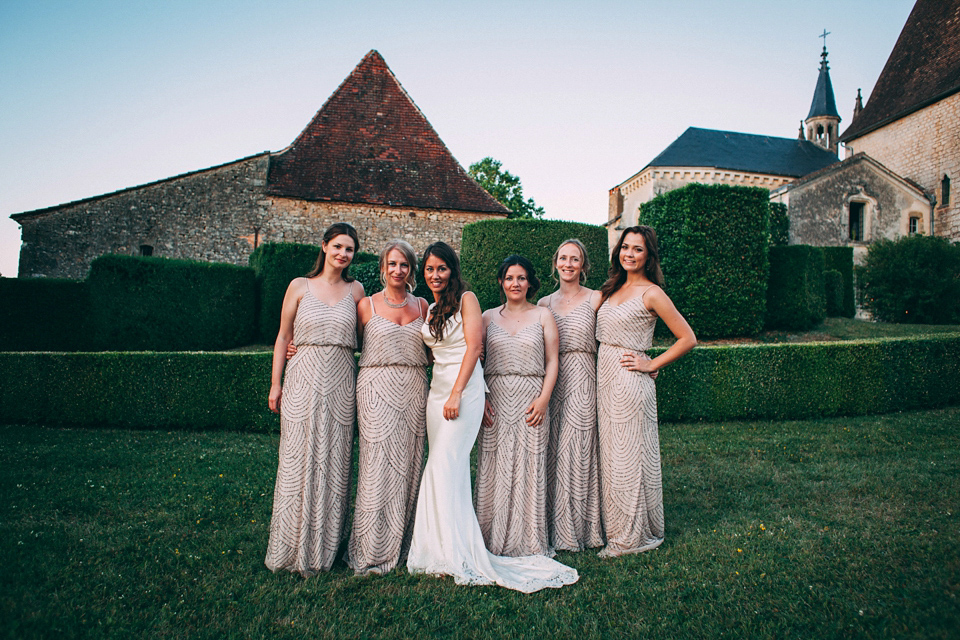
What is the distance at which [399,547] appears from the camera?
3.45 m

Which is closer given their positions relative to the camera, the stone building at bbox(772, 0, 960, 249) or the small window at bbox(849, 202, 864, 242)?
the stone building at bbox(772, 0, 960, 249)

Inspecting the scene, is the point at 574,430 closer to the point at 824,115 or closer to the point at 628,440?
the point at 628,440

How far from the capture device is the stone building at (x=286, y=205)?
15.9 meters

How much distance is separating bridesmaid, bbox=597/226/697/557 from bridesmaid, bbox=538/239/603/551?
82 millimetres

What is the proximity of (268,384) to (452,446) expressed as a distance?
5299 millimetres

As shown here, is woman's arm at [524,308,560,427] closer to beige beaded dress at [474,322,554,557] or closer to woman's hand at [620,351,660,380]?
beige beaded dress at [474,322,554,557]

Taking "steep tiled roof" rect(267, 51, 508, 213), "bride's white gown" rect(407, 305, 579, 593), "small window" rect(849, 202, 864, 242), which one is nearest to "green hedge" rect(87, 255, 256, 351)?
"steep tiled roof" rect(267, 51, 508, 213)

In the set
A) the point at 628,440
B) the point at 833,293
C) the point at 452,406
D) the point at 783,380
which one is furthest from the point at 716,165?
the point at 452,406

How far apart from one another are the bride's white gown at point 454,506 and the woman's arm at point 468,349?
7cm

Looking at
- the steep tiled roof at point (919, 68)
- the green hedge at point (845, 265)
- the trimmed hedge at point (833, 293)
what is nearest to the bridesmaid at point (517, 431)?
the trimmed hedge at point (833, 293)

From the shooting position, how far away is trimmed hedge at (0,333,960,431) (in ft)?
25.8

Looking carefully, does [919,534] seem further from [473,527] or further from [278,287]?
[278,287]

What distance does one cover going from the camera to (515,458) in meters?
3.69

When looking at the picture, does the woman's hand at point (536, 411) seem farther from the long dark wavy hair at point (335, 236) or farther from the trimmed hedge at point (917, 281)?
the trimmed hedge at point (917, 281)
